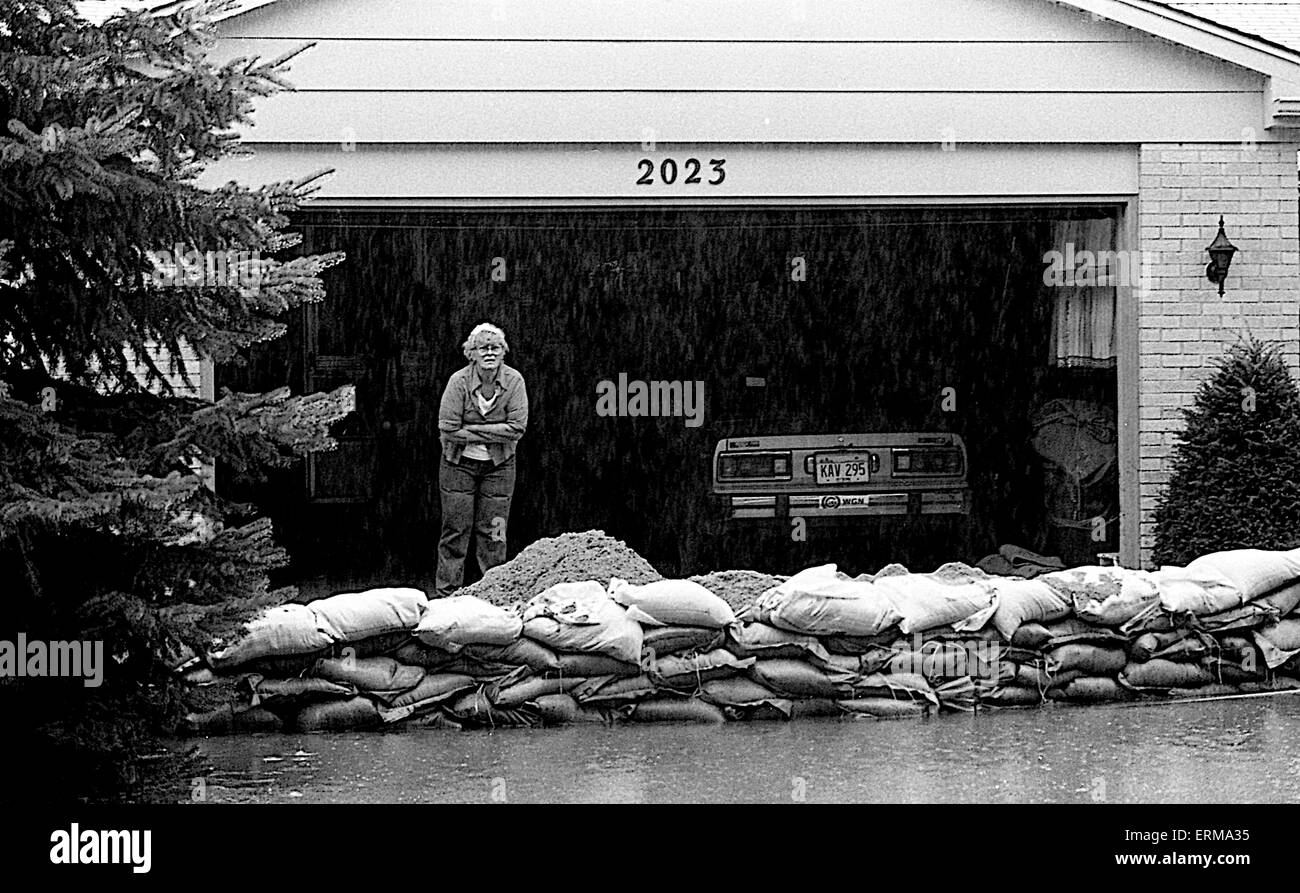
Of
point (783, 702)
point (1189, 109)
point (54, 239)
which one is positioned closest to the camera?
point (54, 239)

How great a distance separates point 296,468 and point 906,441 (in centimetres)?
529

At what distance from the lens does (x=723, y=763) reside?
707cm

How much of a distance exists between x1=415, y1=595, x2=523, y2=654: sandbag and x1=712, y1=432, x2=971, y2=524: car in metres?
5.15

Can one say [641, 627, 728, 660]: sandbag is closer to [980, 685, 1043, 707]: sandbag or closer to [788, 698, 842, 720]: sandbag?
[788, 698, 842, 720]: sandbag

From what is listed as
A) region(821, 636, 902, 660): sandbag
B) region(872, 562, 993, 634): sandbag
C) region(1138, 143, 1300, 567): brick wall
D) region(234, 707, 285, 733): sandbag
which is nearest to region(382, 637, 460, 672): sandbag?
region(234, 707, 285, 733): sandbag

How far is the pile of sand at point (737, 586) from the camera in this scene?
8500 millimetres

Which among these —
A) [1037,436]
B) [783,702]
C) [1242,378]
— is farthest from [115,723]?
[1037,436]

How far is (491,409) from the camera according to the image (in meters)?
11.3

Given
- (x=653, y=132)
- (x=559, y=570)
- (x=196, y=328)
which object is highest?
(x=653, y=132)

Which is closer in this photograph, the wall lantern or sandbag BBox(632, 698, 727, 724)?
sandbag BBox(632, 698, 727, 724)

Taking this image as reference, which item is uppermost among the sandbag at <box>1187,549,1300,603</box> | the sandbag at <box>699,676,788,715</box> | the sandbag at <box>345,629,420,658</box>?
the sandbag at <box>1187,549,1300,603</box>

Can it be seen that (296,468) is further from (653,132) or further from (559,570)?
(559,570)

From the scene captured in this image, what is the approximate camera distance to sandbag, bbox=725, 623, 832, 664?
7922 millimetres

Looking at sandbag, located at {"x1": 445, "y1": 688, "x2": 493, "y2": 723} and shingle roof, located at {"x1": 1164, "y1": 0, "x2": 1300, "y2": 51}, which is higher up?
shingle roof, located at {"x1": 1164, "y1": 0, "x2": 1300, "y2": 51}
